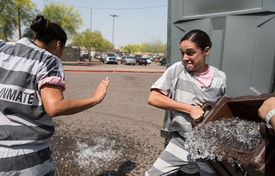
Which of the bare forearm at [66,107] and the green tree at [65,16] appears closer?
the bare forearm at [66,107]

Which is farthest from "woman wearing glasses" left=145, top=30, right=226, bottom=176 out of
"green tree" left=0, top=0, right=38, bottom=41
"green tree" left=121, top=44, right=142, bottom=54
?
"green tree" left=121, top=44, right=142, bottom=54

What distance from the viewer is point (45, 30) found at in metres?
1.96

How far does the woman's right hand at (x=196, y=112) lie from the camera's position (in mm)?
2074

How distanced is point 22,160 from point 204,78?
4.82ft

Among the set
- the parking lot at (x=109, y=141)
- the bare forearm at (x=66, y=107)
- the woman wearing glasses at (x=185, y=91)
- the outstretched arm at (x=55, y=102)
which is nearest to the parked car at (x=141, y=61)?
the parking lot at (x=109, y=141)

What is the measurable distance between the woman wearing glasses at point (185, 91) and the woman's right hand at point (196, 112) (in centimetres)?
5

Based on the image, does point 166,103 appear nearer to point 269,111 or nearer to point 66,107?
point 66,107

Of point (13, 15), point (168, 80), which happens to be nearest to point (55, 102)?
point (168, 80)

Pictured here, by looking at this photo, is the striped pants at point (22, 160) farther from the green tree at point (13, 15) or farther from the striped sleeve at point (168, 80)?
the green tree at point (13, 15)

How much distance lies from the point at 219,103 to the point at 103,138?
3.33 meters

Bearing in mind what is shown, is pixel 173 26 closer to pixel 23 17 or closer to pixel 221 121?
pixel 221 121

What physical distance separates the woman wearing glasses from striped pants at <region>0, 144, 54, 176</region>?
92cm

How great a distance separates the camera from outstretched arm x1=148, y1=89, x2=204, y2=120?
2096 mm

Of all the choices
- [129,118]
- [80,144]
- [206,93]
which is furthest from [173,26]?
[129,118]
